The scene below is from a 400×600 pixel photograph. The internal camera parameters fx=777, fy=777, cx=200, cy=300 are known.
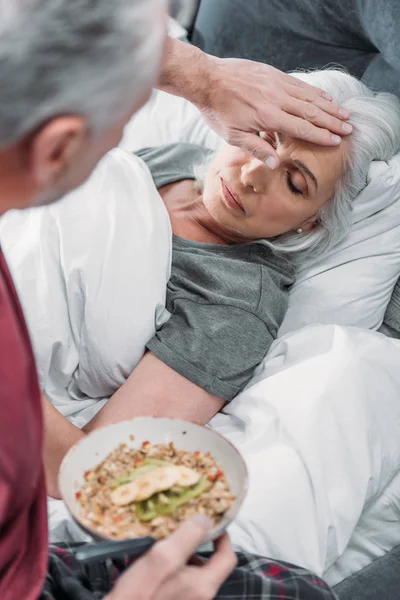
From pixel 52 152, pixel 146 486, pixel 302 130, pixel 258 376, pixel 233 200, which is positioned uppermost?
pixel 52 152

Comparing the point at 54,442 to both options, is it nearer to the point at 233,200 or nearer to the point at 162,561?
the point at 162,561

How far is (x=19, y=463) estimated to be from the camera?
0.79 m

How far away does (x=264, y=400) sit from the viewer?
1.54 meters

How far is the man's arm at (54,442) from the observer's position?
4.45 feet

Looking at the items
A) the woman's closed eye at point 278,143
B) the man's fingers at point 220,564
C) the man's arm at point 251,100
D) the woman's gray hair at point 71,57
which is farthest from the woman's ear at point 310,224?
the woman's gray hair at point 71,57

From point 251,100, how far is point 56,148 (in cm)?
94

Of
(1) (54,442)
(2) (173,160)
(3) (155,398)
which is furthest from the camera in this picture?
(2) (173,160)

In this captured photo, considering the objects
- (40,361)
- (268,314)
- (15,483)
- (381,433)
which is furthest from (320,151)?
(15,483)

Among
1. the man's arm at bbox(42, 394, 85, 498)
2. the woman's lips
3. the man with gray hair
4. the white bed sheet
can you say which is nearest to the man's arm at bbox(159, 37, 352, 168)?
the woman's lips

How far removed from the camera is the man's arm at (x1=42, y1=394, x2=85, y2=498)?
136 cm

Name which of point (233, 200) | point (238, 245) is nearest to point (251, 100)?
point (233, 200)

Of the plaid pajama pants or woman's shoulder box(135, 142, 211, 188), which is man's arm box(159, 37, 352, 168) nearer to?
woman's shoulder box(135, 142, 211, 188)

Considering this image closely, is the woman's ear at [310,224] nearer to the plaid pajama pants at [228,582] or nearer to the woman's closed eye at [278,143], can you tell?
the woman's closed eye at [278,143]

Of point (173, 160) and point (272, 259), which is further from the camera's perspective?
point (173, 160)
